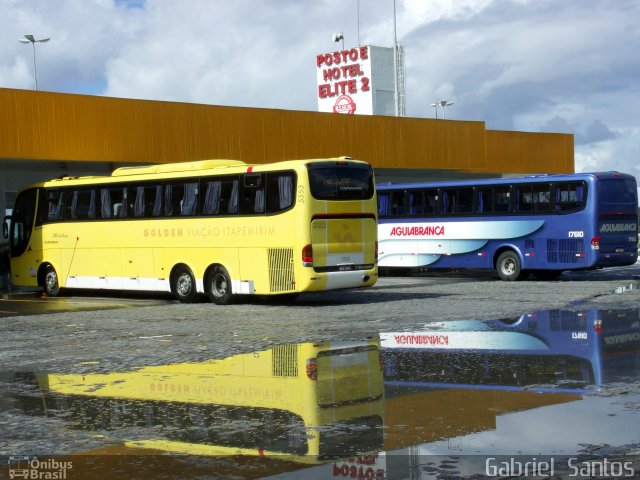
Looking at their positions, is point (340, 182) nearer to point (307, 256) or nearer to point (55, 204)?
point (307, 256)

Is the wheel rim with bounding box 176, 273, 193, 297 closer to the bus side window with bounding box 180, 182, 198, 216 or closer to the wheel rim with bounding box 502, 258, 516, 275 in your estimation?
the bus side window with bounding box 180, 182, 198, 216

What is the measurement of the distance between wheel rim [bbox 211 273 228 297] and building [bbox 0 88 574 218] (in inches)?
360

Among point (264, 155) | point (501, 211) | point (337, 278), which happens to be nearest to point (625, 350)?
point (337, 278)

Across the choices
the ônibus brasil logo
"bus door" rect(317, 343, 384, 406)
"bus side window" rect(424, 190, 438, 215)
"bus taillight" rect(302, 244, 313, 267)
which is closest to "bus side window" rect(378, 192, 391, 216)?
"bus side window" rect(424, 190, 438, 215)

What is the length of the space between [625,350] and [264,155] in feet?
79.9

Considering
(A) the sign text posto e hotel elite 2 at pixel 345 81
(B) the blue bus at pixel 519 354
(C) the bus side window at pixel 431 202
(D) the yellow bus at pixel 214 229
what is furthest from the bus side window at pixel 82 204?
(A) the sign text posto e hotel elite 2 at pixel 345 81

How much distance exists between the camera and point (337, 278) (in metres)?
22.3

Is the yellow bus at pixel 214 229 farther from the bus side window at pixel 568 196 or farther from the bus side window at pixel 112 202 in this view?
the bus side window at pixel 568 196

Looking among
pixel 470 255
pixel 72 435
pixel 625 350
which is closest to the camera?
pixel 72 435

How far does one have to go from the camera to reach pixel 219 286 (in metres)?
23.9

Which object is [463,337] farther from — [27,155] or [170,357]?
[27,155]

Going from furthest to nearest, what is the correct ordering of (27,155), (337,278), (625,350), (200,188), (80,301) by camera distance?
(27,155), (80,301), (200,188), (337,278), (625,350)

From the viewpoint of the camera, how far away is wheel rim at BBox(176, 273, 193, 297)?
24.5 metres

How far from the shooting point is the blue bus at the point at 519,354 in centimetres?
1036
